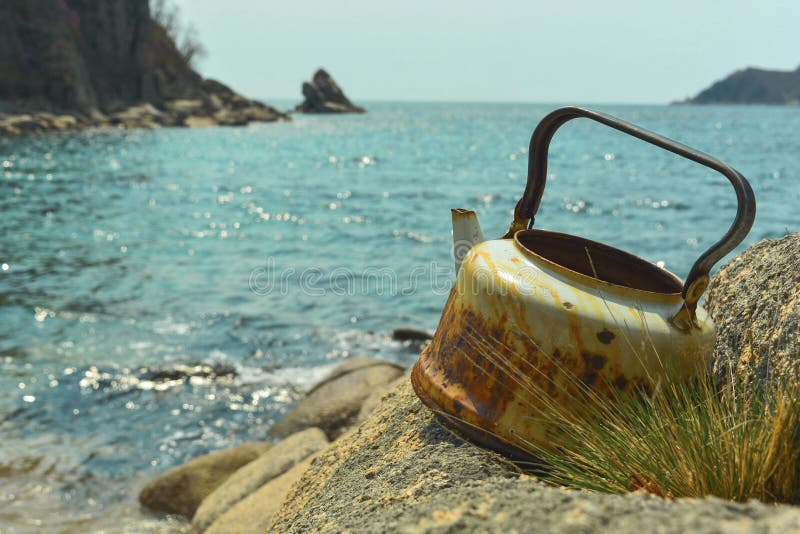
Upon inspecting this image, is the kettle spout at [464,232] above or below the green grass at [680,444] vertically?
Answer: above

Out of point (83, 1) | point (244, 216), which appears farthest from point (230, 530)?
point (83, 1)

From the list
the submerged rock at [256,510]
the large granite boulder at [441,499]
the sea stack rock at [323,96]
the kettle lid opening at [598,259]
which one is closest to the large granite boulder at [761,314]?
the kettle lid opening at [598,259]

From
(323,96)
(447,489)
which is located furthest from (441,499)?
(323,96)

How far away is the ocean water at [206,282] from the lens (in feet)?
19.6

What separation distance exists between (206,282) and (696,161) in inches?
400

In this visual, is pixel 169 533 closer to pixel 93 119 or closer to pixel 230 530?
pixel 230 530

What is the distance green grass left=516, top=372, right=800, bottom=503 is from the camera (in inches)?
61.7

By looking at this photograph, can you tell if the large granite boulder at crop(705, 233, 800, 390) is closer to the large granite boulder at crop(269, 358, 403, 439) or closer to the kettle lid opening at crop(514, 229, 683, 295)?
the kettle lid opening at crop(514, 229, 683, 295)

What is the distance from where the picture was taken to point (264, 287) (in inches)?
431

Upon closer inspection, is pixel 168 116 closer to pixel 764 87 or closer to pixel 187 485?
pixel 187 485

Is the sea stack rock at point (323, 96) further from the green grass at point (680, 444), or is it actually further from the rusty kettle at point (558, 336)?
the green grass at point (680, 444)

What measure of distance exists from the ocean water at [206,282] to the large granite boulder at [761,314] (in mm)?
3942

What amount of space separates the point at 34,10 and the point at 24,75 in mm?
5610

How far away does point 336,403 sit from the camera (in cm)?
580
